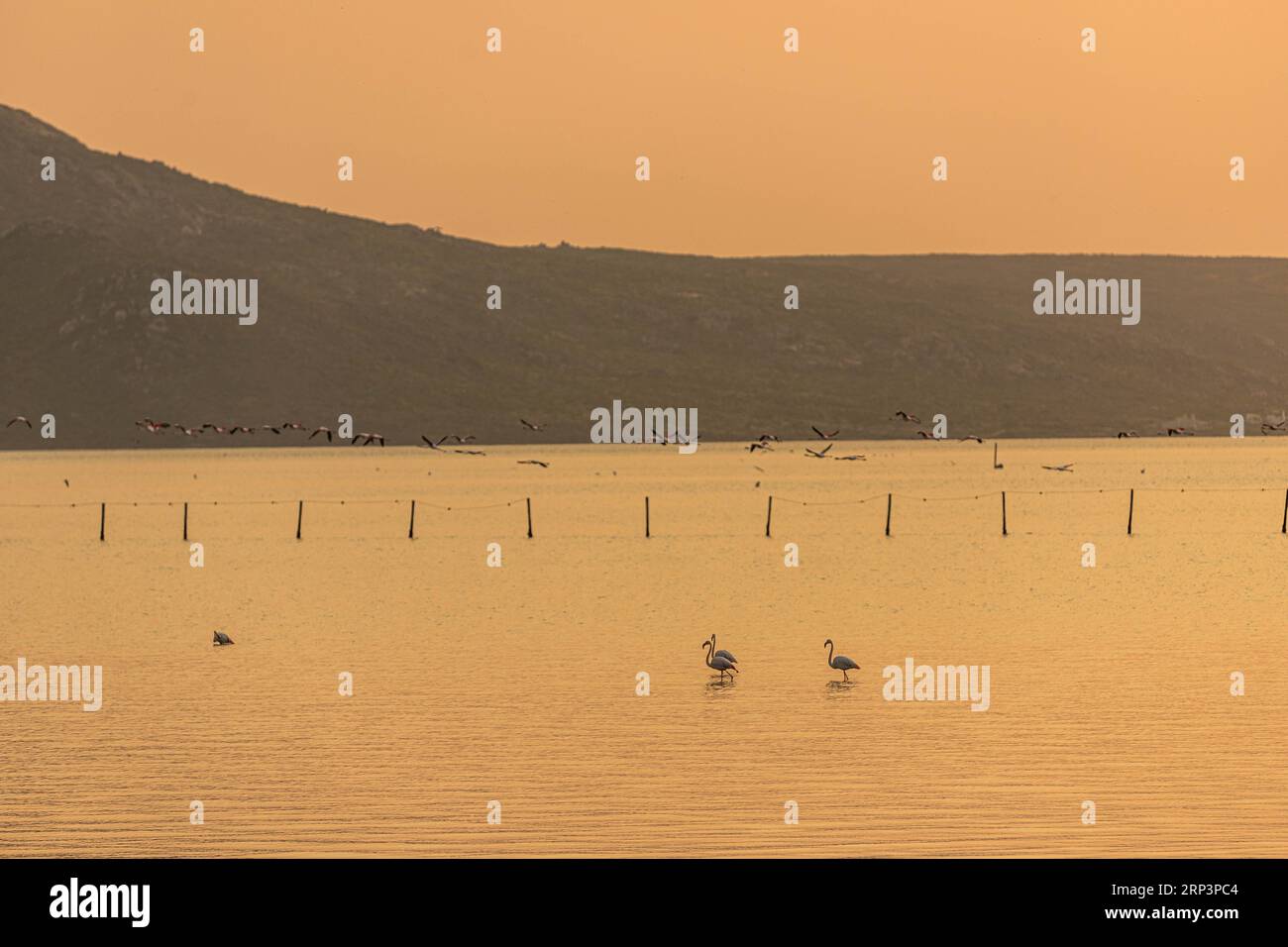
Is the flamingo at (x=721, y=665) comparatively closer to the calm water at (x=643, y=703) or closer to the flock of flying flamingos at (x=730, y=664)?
the flock of flying flamingos at (x=730, y=664)

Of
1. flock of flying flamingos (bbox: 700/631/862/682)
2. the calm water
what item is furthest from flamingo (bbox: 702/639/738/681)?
the calm water

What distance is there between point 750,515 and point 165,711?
86.7 metres

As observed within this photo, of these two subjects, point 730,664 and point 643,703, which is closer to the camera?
point 643,703

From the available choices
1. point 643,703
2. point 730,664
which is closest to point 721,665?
point 730,664

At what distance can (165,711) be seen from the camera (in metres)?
36.2

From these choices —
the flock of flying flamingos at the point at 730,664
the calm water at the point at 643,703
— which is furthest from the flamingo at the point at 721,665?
the calm water at the point at 643,703

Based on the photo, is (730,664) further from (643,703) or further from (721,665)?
(643,703)

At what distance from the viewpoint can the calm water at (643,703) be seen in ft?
82.4

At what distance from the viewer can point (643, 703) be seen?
36438 millimetres

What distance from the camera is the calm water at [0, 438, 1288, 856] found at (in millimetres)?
25109

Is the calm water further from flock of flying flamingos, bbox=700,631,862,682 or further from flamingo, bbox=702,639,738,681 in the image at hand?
flamingo, bbox=702,639,738,681
